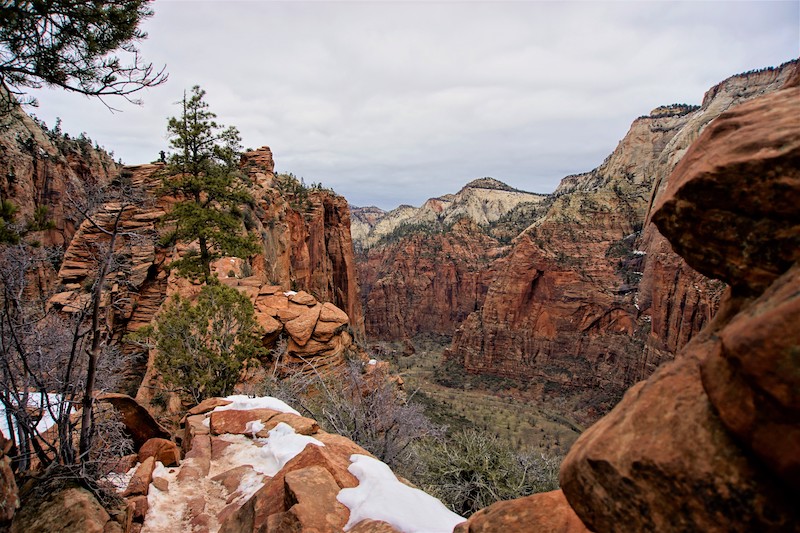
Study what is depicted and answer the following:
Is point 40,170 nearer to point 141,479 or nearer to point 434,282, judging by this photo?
point 141,479

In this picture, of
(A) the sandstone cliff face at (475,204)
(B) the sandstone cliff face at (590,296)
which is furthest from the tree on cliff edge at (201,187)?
(A) the sandstone cliff face at (475,204)

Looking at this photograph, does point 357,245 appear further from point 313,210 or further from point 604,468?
point 604,468

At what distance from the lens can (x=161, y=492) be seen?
227 inches

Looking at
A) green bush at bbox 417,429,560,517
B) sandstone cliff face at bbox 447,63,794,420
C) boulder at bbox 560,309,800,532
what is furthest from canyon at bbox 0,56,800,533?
sandstone cliff face at bbox 447,63,794,420

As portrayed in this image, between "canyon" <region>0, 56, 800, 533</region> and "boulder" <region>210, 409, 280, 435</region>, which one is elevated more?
"canyon" <region>0, 56, 800, 533</region>

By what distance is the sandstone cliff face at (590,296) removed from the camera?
46.3m

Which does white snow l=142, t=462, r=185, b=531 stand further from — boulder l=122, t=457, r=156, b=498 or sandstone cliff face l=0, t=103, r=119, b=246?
sandstone cliff face l=0, t=103, r=119, b=246

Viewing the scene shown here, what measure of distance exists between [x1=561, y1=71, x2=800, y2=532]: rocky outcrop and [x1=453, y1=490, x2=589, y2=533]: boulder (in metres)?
0.47

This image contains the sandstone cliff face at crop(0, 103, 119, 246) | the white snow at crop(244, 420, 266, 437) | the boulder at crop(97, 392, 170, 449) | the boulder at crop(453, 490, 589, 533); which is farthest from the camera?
the sandstone cliff face at crop(0, 103, 119, 246)

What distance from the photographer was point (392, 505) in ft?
14.4

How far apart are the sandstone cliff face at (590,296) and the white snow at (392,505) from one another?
43910 millimetres

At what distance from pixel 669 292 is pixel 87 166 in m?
55.0

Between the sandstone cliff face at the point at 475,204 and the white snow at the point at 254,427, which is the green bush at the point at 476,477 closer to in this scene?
the white snow at the point at 254,427

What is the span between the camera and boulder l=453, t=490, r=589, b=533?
3025 millimetres
